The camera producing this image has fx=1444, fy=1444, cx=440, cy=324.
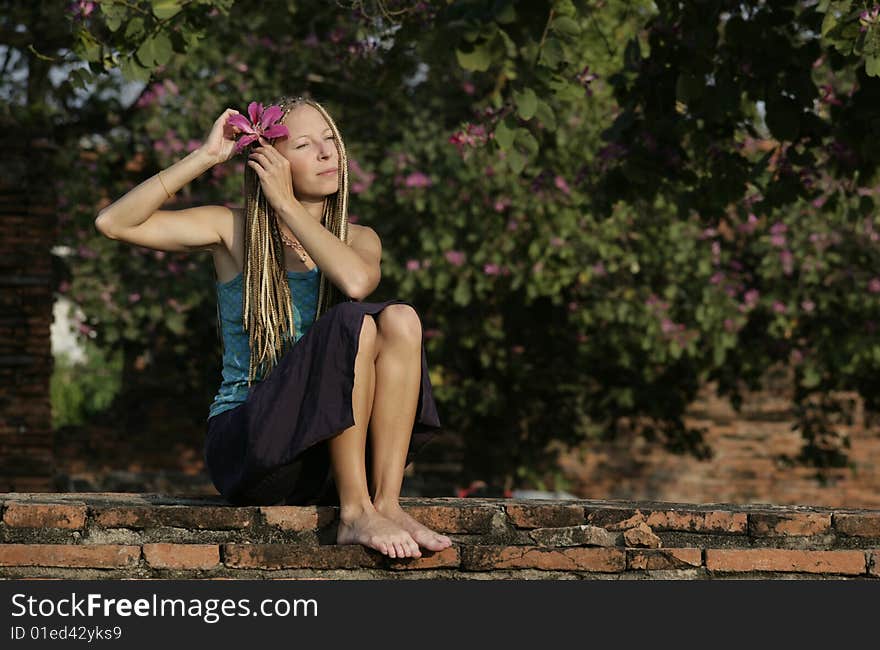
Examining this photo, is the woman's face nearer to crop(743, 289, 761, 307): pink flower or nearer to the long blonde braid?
the long blonde braid

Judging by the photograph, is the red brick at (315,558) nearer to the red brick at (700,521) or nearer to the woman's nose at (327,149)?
the red brick at (700,521)

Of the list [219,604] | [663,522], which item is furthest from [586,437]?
[219,604]

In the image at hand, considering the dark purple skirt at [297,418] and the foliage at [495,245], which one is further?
the foliage at [495,245]

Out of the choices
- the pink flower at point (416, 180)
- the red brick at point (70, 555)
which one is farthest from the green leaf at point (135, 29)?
the pink flower at point (416, 180)

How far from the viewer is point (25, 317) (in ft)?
31.7

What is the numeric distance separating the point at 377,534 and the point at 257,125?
49.3 inches

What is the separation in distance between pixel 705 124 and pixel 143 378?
6381 mm

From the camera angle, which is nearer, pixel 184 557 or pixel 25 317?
pixel 184 557

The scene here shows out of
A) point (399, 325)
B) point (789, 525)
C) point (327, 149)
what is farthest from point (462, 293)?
point (399, 325)

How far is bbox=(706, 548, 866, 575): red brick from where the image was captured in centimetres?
383

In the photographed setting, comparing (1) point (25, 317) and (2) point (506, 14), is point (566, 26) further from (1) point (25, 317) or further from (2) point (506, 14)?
(1) point (25, 317)

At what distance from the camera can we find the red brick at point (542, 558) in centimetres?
368

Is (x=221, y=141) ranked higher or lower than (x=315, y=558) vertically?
higher

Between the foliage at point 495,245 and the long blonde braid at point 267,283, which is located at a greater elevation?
the foliage at point 495,245
